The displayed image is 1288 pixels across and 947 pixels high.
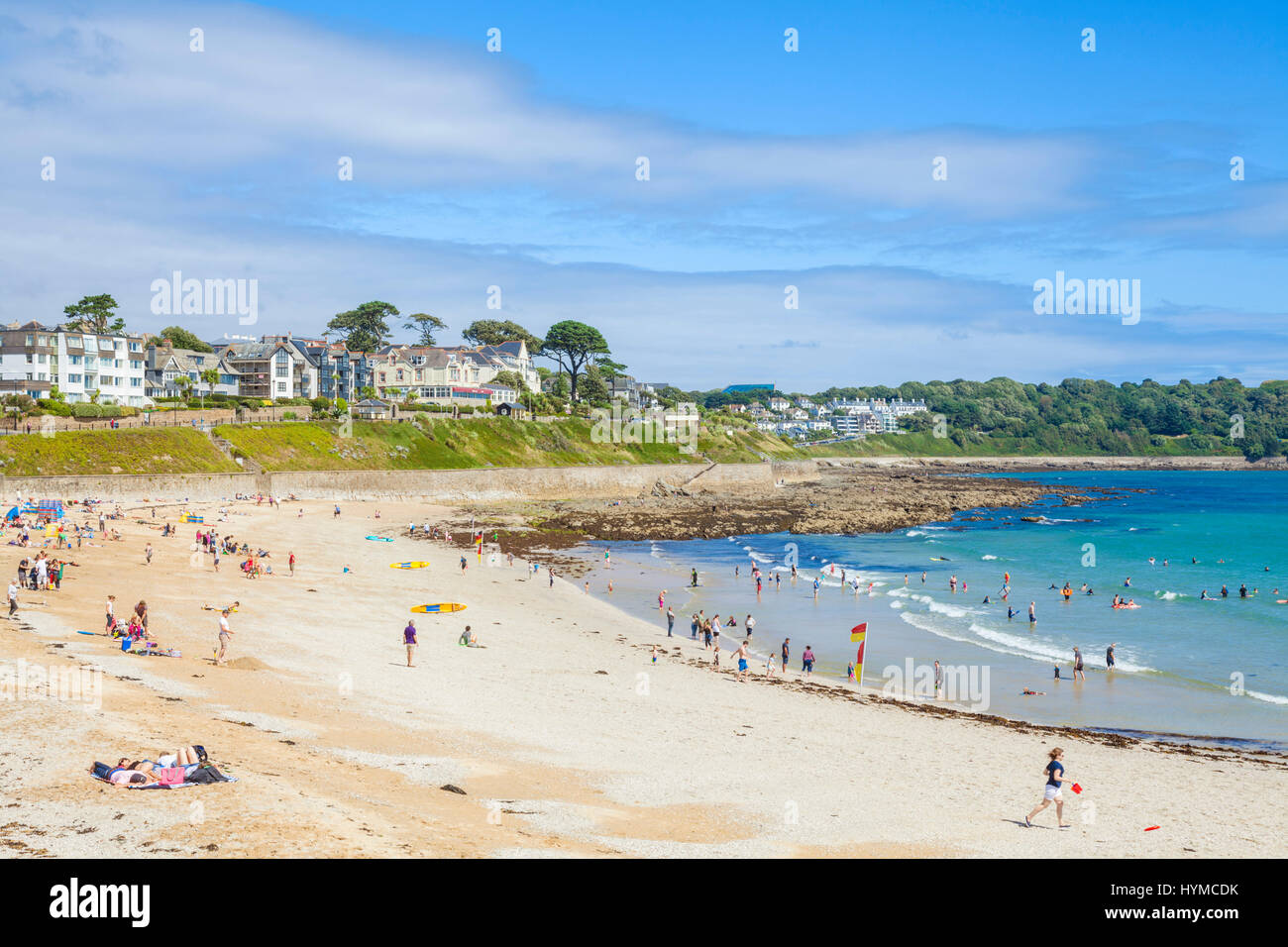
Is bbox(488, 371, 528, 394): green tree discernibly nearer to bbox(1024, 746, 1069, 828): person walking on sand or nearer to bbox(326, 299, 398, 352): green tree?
bbox(326, 299, 398, 352): green tree

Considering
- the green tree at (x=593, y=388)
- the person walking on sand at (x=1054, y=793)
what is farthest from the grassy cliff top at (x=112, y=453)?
the green tree at (x=593, y=388)

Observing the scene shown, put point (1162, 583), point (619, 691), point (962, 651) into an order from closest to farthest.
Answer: point (619, 691)
point (962, 651)
point (1162, 583)

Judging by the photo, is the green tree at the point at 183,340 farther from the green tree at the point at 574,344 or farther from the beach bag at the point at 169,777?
the beach bag at the point at 169,777

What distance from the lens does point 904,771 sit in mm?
19031

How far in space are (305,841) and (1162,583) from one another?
5337 centimetres

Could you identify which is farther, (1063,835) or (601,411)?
(601,411)

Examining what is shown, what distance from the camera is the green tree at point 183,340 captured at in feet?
411

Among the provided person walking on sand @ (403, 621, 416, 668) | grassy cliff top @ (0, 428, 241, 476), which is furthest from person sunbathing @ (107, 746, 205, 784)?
grassy cliff top @ (0, 428, 241, 476)

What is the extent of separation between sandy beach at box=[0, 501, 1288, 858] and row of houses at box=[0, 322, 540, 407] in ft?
188

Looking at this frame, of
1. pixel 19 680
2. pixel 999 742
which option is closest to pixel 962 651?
pixel 999 742

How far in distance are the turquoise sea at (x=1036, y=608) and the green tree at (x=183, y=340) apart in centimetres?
9165

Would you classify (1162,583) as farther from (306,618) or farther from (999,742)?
(306,618)

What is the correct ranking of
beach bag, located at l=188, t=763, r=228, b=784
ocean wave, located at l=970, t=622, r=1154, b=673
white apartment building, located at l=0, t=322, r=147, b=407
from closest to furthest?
beach bag, located at l=188, t=763, r=228, b=784, ocean wave, located at l=970, t=622, r=1154, b=673, white apartment building, located at l=0, t=322, r=147, b=407

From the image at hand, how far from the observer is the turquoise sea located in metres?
27.7
